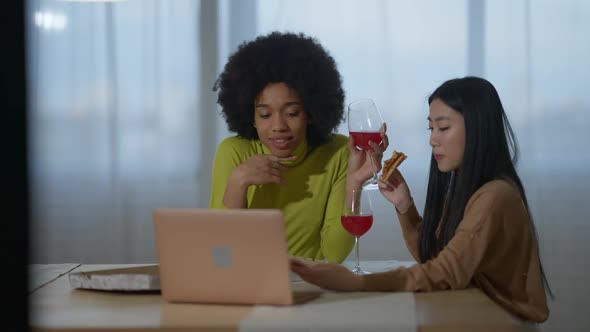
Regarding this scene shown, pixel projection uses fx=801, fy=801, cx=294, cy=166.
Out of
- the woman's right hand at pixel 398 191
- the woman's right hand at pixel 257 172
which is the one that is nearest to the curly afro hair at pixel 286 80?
the woman's right hand at pixel 257 172

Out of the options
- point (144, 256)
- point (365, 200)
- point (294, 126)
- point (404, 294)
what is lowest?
point (144, 256)

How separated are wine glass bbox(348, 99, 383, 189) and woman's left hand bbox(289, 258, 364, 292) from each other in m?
0.47

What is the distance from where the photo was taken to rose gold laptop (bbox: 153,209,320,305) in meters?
1.17

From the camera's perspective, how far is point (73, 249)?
12.0ft

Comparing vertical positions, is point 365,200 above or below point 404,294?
above

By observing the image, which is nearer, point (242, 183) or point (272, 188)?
point (242, 183)

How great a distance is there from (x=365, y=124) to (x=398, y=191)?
0.17 metres

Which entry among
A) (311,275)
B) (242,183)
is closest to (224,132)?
(242,183)

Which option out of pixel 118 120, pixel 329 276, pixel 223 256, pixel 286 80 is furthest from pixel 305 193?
pixel 118 120

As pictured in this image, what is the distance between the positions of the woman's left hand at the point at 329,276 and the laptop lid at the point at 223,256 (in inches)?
5.2

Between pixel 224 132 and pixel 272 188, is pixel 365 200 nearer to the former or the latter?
pixel 272 188

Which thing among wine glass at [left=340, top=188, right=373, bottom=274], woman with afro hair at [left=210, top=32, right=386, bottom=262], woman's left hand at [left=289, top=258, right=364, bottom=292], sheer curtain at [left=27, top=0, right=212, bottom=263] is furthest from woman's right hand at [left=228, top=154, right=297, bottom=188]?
sheer curtain at [left=27, top=0, right=212, bottom=263]

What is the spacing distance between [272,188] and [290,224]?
0.11 meters

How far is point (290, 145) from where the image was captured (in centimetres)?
213
